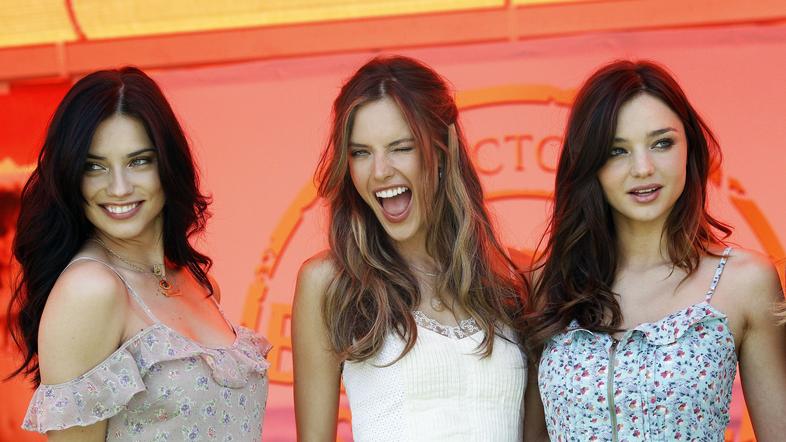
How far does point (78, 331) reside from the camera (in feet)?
8.66

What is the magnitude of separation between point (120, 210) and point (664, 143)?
132 cm

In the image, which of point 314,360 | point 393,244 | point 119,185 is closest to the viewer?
point 119,185

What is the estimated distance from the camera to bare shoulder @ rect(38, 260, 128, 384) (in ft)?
8.64

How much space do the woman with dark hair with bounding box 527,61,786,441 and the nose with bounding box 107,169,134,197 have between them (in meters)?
1.06

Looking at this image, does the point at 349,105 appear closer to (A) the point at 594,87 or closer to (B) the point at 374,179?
(B) the point at 374,179

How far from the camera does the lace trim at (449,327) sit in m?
3.04

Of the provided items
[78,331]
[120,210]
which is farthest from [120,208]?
[78,331]

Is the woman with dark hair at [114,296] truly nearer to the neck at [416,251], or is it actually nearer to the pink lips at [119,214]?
the pink lips at [119,214]

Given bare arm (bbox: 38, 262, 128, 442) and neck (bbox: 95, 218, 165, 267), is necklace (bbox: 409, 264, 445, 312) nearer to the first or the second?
neck (bbox: 95, 218, 165, 267)

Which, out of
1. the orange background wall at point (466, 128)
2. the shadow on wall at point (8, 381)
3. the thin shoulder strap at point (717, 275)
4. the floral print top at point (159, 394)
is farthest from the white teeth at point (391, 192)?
the shadow on wall at point (8, 381)

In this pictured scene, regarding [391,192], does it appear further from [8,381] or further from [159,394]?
[8,381]

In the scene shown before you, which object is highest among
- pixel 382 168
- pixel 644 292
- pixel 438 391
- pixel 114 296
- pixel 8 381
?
pixel 382 168

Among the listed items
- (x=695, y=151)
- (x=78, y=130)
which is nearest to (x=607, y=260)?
(x=695, y=151)

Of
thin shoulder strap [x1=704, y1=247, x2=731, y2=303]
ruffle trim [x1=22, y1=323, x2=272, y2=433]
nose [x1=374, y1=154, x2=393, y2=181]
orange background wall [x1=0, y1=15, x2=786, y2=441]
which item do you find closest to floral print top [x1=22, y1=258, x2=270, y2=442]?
ruffle trim [x1=22, y1=323, x2=272, y2=433]
